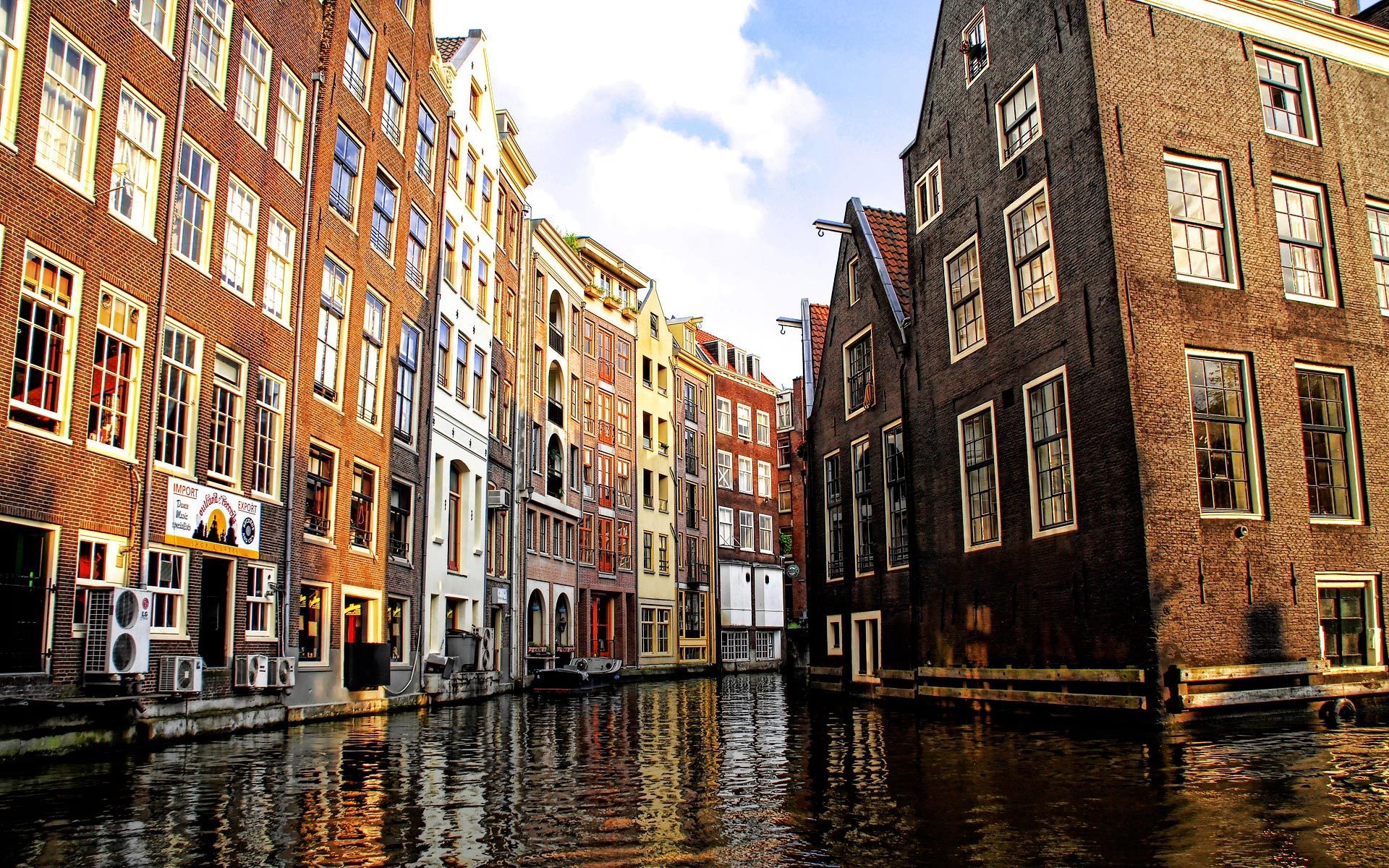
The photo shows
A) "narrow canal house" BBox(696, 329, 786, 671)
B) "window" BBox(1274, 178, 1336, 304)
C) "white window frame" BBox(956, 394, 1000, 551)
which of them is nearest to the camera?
"window" BBox(1274, 178, 1336, 304)

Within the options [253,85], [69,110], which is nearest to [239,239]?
[253,85]

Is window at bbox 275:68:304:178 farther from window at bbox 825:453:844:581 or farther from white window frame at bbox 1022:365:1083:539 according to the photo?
window at bbox 825:453:844:581

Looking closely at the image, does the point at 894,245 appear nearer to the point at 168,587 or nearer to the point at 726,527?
the point at 168,587

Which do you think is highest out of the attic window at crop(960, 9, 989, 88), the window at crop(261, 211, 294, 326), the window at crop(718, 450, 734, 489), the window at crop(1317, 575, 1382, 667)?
the attic window at crop(960, 9, 989, 88)

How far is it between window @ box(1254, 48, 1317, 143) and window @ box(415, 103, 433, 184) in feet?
65.0

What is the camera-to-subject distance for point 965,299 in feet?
78.2

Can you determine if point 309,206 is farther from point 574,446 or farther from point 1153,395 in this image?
point 574,446

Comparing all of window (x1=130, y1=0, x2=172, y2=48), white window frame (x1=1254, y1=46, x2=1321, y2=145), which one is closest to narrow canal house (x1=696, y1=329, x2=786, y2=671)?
white window frame (x1=1254, y1=46, x2=1321, y2=145)

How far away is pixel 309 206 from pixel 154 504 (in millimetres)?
8243

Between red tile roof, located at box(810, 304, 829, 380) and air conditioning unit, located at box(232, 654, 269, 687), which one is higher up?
red tile roof, located at box(810, 304, 829, 380)

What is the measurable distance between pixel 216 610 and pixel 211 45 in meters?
9.70

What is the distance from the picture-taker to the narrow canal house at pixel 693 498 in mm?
58906

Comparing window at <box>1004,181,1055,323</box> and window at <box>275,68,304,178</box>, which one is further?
window at <box>275,68,304,178</box>

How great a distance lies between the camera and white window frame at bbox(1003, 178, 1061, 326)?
2009 centimetres
